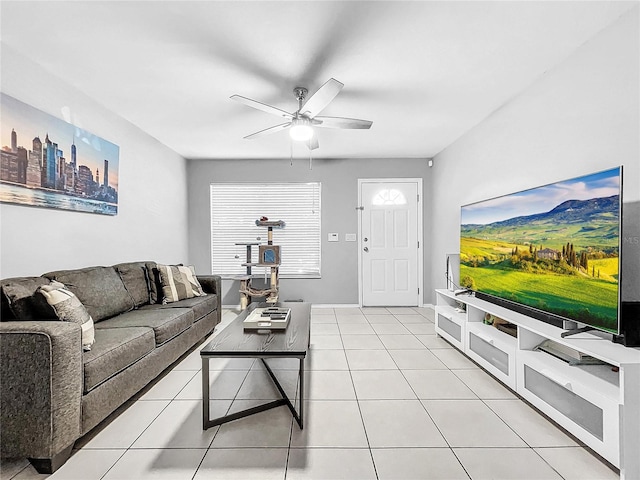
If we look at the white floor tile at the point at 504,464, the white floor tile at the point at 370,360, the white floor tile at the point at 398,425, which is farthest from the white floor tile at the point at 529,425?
the white floor tile at the point at 370,360

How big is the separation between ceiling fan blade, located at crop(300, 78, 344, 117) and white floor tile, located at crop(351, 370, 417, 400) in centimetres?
215

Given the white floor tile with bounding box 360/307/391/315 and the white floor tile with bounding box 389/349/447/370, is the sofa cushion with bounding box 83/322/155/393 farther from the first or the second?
the white floor tile with bounding box 360/307/391/315

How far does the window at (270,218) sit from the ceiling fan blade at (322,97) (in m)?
2.65

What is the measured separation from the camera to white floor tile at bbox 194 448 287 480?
1.53 m

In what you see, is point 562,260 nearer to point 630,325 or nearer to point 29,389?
point 630,325

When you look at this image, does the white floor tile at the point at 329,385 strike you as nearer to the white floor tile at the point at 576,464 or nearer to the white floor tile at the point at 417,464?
the white floor tile at the point at 417,464

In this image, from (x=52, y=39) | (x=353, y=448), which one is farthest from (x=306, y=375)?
(x=52, y=39)

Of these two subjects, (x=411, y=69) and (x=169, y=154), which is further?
(x=169, y=154)

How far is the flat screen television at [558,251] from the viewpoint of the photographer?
1.75 metres

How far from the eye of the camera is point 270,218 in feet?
17.3

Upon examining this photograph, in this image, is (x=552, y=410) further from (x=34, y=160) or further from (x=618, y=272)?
(x=34, y=160)

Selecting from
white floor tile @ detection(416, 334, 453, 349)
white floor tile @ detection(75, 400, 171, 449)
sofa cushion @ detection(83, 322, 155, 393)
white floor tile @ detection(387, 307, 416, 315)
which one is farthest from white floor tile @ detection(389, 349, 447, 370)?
sofa cushion @ detection(83, 322, 155, 393)

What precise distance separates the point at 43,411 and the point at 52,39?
2252 mm

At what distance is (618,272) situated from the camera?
168 cm
